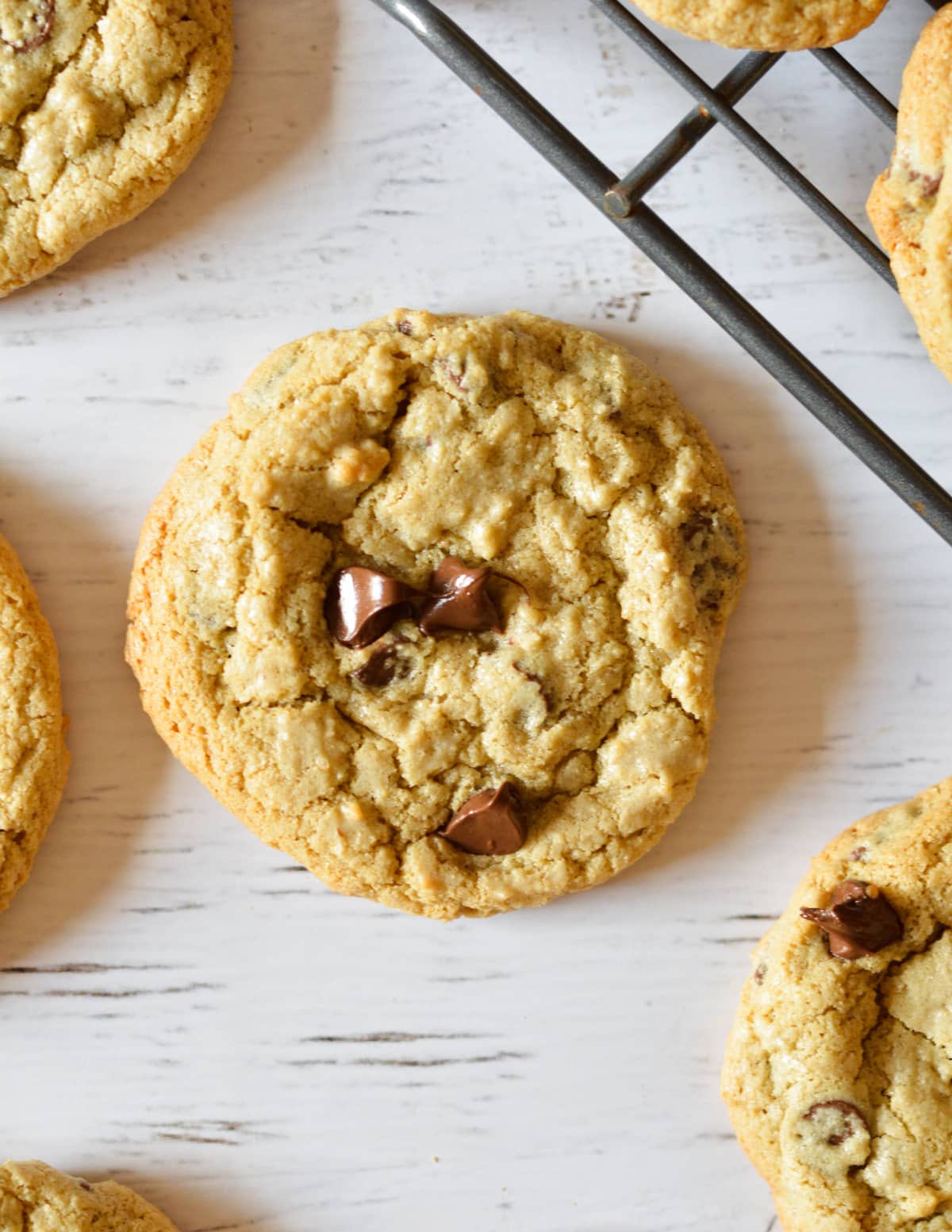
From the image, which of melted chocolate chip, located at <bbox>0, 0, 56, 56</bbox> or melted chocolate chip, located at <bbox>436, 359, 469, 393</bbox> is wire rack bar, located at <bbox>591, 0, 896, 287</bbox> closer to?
melted chocolate chip, located at <bbox>436, 359, 469, 393</bbox>

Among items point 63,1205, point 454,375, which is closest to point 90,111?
point 454,375

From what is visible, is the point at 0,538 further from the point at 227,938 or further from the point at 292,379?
the point at 227,938

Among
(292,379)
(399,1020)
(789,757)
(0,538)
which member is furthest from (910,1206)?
(0,538)

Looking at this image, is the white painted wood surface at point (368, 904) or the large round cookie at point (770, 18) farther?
the white painted wood surface at point (368, 904)

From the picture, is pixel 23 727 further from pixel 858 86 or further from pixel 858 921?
pixel 858 86

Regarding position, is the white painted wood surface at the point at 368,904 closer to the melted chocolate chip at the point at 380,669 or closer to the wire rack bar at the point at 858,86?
the wire rack bar at the point at 858,86

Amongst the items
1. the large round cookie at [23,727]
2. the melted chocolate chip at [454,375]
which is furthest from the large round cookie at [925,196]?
the large round cookie at [23,727]
